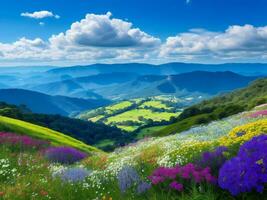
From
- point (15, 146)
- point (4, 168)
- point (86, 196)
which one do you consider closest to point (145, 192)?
point (86, 196)

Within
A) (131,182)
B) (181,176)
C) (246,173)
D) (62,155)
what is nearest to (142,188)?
(131,182)

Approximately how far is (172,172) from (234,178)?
6.69ft

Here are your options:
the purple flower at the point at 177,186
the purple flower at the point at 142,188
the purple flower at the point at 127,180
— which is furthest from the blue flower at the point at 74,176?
the purple flower at the point at 177,186

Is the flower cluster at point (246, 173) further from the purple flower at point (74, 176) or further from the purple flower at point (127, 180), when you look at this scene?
the purple flower at point (74, 176)

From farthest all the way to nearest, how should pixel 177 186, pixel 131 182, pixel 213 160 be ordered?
pixel 131 182 → pixel 213 160 → pixel 177 186

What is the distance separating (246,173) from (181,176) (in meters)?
2.05

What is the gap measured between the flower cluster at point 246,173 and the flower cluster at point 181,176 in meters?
0.90

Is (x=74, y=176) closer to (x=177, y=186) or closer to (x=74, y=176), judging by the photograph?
(x=74, y=176)

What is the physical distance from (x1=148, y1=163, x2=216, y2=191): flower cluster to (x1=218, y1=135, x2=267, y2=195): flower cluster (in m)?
0.90

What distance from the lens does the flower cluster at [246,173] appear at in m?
7.21

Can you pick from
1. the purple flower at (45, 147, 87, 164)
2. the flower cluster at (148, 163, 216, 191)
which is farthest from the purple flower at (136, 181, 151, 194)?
the purple flower at (45, 147, 87, 164)

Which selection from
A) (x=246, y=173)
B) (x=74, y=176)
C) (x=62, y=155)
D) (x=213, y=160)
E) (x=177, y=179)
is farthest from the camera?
(x=62, y=155)

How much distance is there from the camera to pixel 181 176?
352 inches

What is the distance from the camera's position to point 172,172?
9.08 metres
